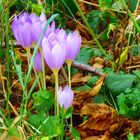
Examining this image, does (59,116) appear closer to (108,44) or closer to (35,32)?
(35,32)

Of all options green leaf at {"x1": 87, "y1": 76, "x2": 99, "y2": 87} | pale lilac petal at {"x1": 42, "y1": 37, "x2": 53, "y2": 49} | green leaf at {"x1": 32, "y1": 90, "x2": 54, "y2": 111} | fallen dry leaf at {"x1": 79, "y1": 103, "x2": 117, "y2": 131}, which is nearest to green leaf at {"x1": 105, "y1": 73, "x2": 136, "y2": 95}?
green leaf at {"x1": 87, "y1": 76, "x2": 99, "y2": 87}

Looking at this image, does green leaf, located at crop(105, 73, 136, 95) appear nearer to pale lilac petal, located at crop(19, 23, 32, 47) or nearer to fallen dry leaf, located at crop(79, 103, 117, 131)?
fallen dry leaf, located at crop(79, 103, 117, 131)

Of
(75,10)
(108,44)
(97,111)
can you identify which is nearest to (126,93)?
(97,111)

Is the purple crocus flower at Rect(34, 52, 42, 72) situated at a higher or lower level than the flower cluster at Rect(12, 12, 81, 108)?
lower

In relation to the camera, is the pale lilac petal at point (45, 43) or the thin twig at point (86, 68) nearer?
the pale lilac petal at point (45, 43)

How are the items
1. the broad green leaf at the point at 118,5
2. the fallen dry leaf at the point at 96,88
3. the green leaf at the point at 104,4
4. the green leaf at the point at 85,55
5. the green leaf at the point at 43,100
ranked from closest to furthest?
1. the green leaf at the point at 43,100
2. the fallen dry leaf at the point at 96,88
3. the green leaf at the point at 85,55
4. the green leaf at the point at 104,4
5. the broad green leaf at the point at 118,5

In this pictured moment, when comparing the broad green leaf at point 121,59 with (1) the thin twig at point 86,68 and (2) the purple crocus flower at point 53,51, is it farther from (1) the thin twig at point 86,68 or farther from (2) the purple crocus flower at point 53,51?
(2) the purple crocus flower at point 53,51

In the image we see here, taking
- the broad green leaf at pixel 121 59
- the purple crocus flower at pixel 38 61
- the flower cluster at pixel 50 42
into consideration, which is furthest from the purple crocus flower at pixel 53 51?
the broad green leaf at pixel 121 59
